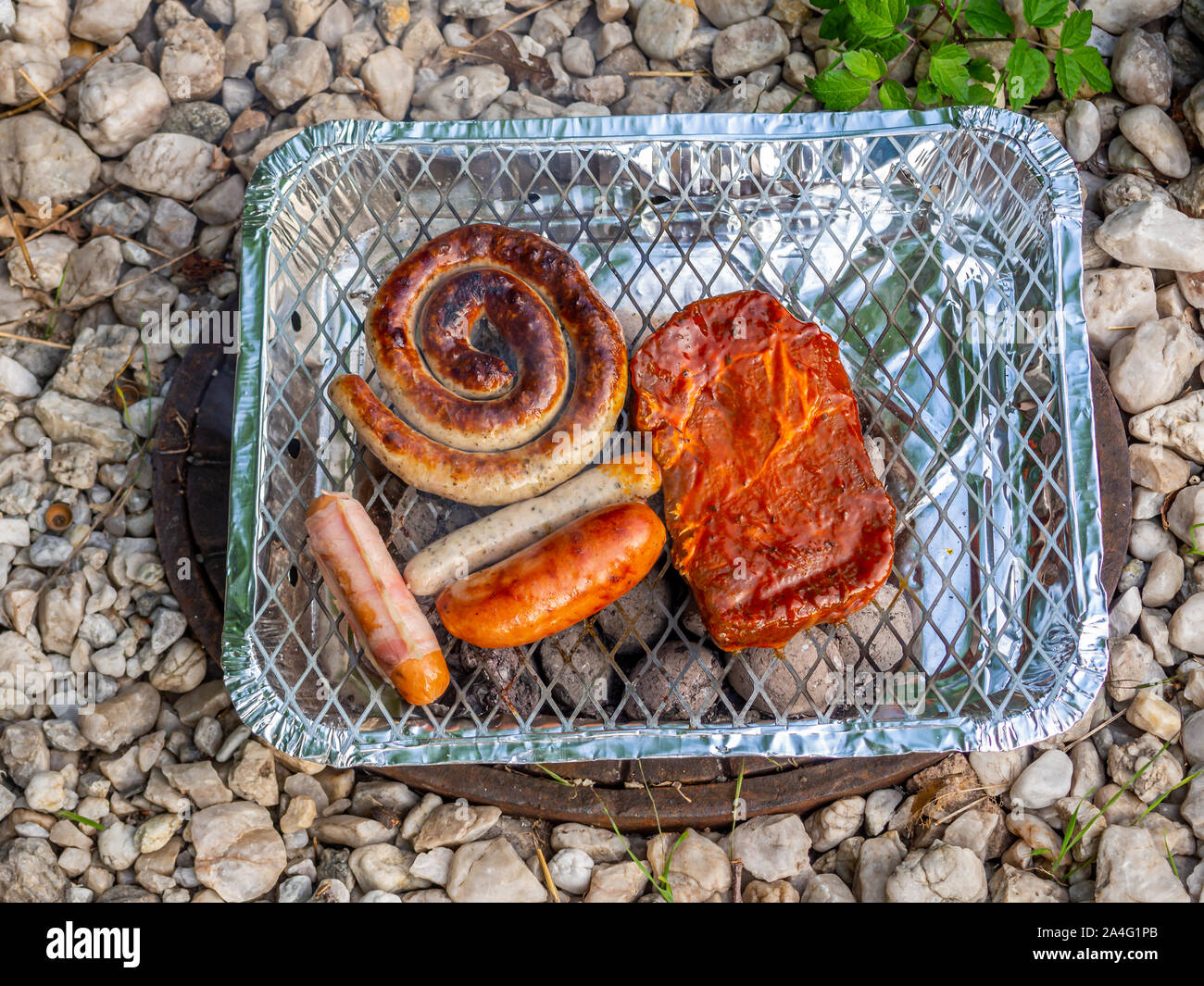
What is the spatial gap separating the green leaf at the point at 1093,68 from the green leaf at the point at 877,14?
2.24 ft

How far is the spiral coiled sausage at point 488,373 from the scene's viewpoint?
9.37 ft

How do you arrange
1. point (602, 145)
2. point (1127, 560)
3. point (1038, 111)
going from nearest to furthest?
point (602, 145), point (1127, 560), point (1038, 111)

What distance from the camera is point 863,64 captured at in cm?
326

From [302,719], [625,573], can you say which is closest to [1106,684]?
[625,573]

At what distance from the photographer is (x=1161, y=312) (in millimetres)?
3646

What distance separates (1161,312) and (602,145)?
2291 millimetres

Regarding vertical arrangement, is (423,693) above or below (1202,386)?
below

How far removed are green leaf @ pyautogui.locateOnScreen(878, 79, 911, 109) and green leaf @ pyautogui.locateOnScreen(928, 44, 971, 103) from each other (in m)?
0.23

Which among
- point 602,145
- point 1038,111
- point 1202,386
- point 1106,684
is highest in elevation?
point 1038,111

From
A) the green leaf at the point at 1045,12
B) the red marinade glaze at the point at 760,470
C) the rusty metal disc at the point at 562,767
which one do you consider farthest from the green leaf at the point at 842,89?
the rusty metal disc at the point at 562,767

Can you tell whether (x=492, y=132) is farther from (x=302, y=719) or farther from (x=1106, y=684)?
(x=1106, y=684)

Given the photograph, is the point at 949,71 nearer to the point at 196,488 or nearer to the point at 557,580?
the point at 557,580

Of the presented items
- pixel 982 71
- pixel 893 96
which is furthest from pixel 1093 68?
pixel 893 96

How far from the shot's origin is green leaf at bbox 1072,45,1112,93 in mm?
3354
